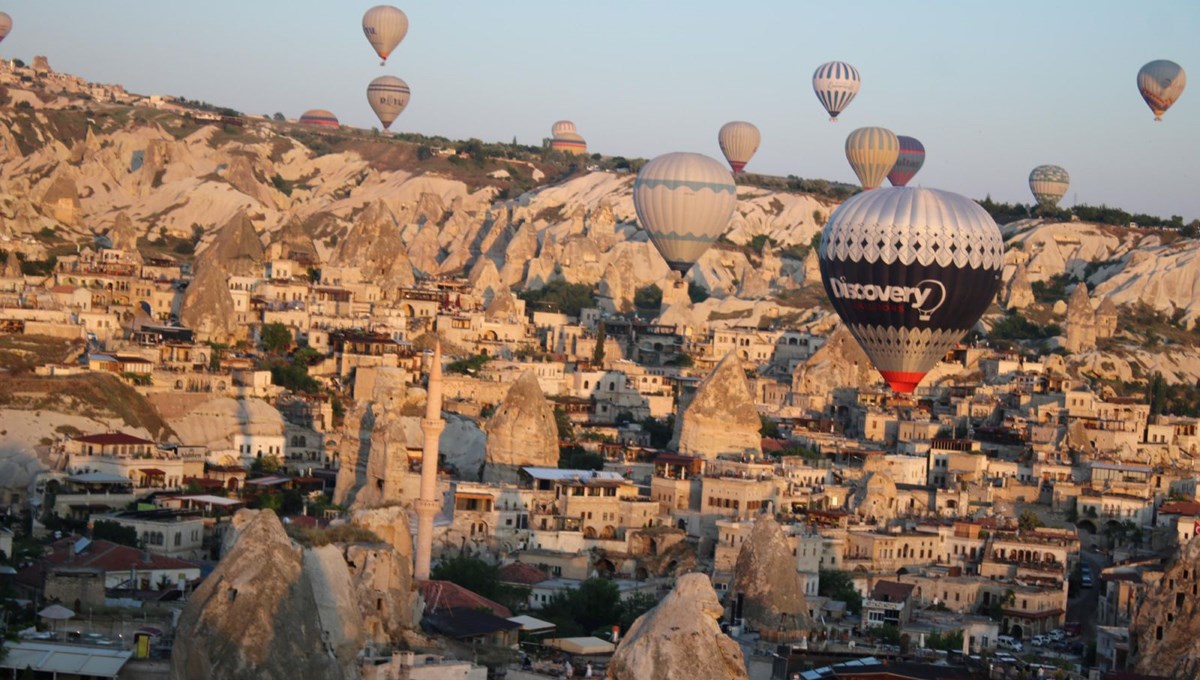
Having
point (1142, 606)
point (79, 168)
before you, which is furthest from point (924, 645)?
point (79, 168)

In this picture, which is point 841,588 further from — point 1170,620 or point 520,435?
point 520,435

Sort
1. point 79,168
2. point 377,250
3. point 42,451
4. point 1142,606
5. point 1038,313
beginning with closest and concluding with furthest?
point 1142,606 < point 42,451 < point 377,250 < point 1038,313 < point 79,168

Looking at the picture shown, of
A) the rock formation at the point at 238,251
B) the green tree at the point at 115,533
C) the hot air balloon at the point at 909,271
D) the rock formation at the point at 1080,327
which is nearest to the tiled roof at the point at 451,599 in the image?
the green tree at the point at 115,533

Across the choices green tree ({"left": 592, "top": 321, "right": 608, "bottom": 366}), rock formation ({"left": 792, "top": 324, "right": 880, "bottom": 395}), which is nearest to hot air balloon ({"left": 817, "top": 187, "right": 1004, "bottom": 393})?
rock formation ({"left": 792, "top": 324, "right": 880, "bottom": 395})

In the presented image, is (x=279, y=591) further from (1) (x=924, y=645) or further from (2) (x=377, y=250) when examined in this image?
(2) (x=377, y=250)

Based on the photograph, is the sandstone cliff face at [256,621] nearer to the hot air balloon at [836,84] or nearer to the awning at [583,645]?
the awning at [583,645]
